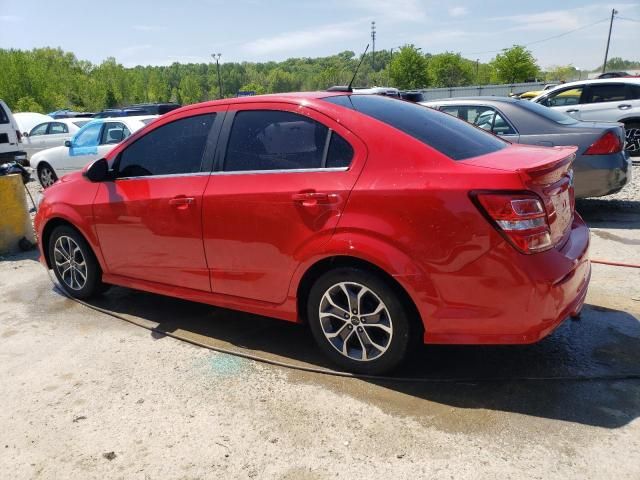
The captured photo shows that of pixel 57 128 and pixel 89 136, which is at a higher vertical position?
pixel 89 136

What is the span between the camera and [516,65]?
210ft

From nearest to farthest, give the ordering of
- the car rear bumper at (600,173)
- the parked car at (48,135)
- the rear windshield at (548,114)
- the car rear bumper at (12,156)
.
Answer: the car rear bumper at (600,173), the rear windshield at (548,114), the car rear bumper at (12,156), the parked car at (48,135)

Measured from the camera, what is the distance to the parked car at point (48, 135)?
15594 millimetres

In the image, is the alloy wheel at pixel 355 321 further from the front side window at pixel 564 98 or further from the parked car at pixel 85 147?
the front side window at pixel 564 98

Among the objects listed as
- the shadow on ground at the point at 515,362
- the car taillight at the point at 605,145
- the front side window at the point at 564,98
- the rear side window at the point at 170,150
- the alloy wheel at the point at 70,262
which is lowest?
the shadow on ground at the point at 515,362

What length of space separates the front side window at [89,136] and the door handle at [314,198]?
842cm

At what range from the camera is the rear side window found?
3.88m

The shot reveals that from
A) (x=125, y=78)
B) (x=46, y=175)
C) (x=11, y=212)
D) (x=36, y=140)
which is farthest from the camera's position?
(x=125, y=78)

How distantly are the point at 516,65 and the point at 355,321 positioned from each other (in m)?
68.3

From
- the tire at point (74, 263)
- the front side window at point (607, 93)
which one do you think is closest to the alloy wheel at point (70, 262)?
the tire at point (74, 263)

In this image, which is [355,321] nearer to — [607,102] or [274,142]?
[274,142]

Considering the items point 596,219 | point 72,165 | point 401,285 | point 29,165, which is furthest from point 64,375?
point 29,165

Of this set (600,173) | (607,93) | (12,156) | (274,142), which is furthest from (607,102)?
(12,156)

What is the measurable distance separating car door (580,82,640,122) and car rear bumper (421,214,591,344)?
33.6ft
